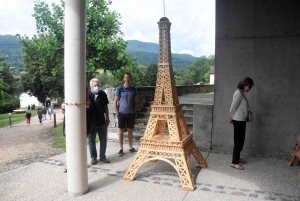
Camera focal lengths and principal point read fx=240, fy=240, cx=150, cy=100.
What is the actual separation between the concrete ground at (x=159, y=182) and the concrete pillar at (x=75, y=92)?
369 millimetres

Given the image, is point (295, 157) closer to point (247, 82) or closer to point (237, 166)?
point (237, 166)

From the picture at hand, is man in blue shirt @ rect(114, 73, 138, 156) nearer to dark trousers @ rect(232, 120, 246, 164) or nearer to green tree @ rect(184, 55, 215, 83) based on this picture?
dark trousers @ rect(232, 120, 246, 164)

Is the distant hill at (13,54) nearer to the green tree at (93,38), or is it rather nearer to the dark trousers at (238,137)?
the green tree at (93,38)

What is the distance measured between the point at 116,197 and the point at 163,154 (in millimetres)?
1193

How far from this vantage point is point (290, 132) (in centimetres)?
586

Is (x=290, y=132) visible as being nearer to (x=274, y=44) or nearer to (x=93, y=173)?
(x=274, y=44)

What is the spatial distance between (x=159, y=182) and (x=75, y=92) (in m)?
2.24

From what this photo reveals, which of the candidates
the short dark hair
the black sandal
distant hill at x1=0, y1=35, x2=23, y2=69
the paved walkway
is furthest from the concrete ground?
distant hill at x1=0, y1=35, x2=23, y2=69

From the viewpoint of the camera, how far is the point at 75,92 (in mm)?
3812

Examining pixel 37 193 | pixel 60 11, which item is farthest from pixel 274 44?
pixel 60 11

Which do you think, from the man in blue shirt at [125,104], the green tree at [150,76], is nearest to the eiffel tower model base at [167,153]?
the man in blue shirt at [125,104]

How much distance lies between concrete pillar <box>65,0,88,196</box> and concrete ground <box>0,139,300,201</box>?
37 centimetres

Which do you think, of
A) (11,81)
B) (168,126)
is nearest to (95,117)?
(168,126)

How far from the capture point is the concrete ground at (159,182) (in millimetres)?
3889
